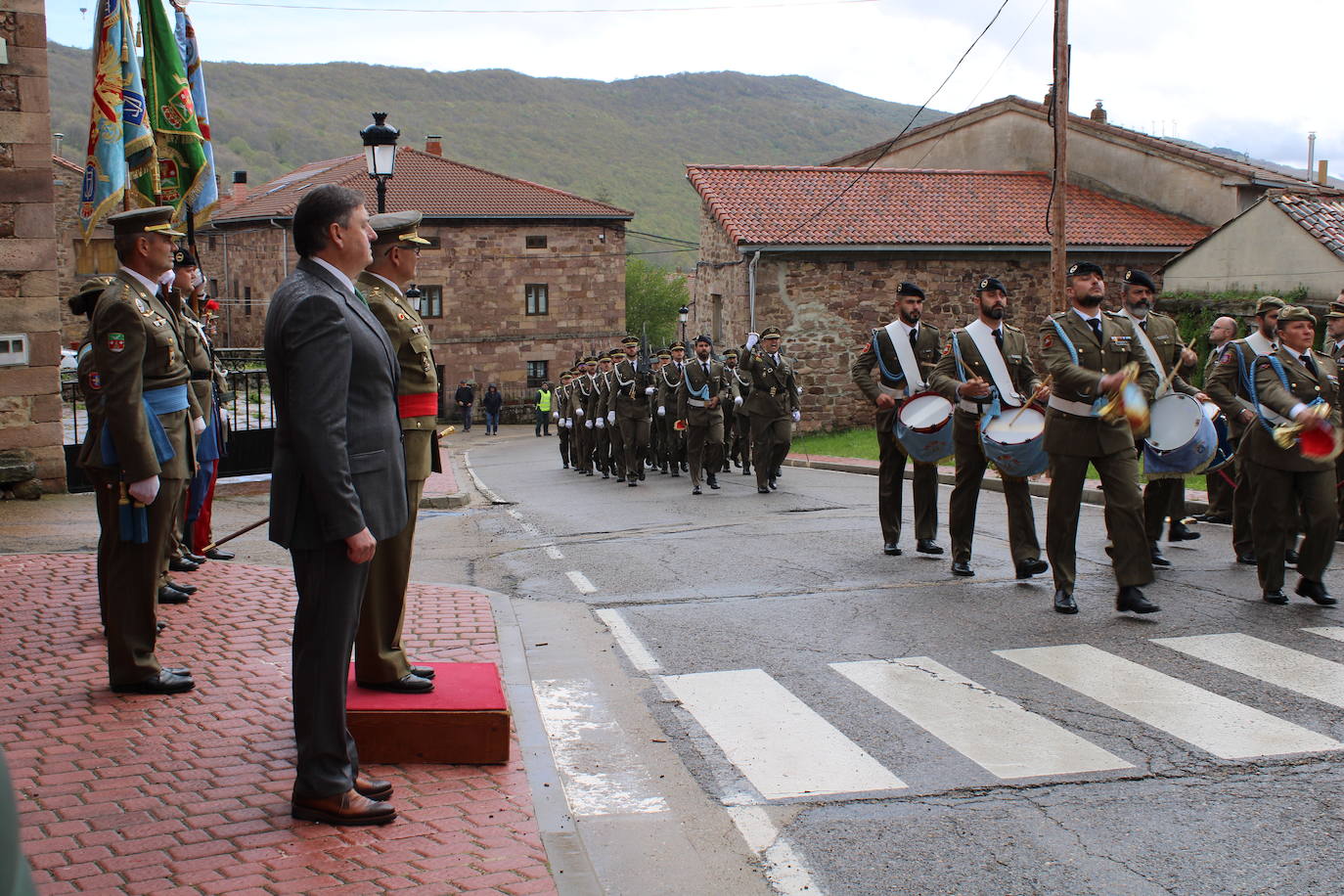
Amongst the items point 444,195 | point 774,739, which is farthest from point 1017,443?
point 444,195

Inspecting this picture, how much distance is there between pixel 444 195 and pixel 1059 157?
38743mm

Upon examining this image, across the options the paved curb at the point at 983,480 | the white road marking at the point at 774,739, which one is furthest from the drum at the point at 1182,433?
the white road marking at the point at 774,739

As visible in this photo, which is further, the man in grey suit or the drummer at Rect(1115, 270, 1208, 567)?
the drummer at Rect(1115, 270, 1208, 567)

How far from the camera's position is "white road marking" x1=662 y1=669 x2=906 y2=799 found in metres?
5.22

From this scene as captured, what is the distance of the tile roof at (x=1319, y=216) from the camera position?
71.5ft

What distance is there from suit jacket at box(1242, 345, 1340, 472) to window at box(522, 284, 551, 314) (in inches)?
1915

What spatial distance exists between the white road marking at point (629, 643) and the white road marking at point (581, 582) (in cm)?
82

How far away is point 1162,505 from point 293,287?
7.92 m

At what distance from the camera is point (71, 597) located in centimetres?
819

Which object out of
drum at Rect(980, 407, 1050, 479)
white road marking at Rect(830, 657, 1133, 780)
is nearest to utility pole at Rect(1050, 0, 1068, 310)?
drum at Rect(980, 407, 1050, 479)

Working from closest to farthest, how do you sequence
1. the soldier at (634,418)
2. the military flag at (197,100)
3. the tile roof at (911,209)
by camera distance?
the military flag at (197,100) < the soldier at (634,418) < the tile roof at (911,209)

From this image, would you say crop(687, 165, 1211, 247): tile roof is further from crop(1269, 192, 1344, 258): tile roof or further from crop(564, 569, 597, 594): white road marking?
crop(564, 569, 597, 594): white road marking

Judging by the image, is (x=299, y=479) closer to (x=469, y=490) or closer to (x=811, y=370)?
(x=469, y=490)

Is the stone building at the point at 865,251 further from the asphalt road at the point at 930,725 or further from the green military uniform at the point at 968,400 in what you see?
the asphalt road at the point at 930,725
